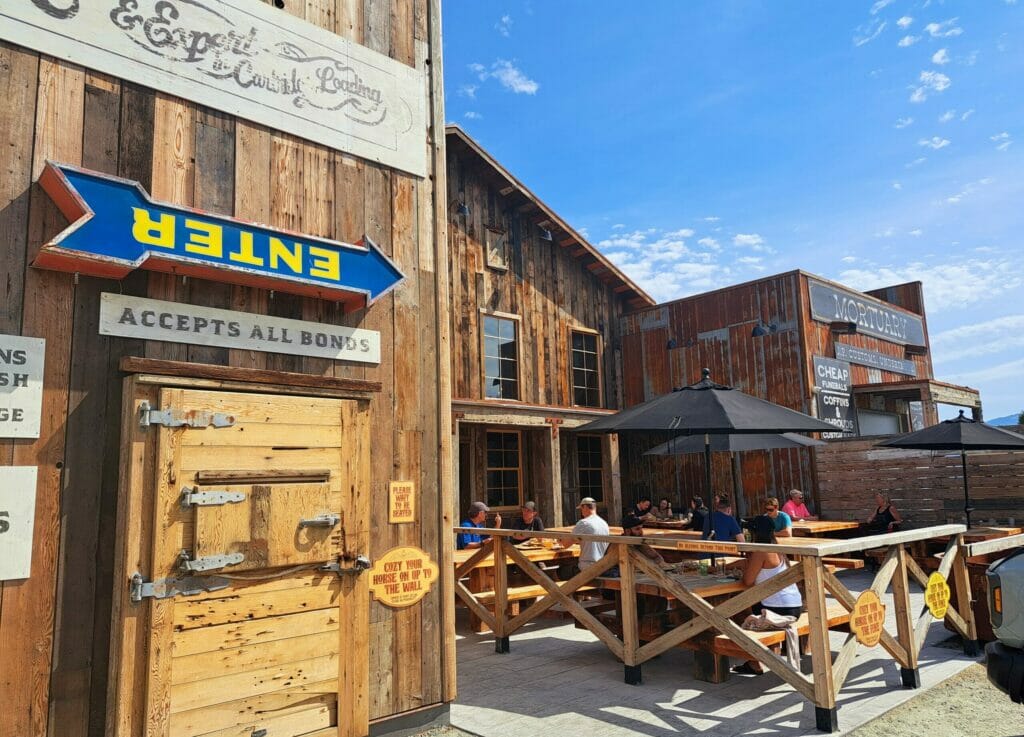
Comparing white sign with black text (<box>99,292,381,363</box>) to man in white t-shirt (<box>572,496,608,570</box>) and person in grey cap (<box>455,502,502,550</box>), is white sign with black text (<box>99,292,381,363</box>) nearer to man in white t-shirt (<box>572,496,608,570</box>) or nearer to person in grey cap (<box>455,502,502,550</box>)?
man in white t-shirt (<box>572,496,608,570</box>)

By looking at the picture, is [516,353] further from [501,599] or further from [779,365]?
[501,599]

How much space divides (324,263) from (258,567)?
213cm

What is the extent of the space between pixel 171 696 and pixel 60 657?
636 millimetres

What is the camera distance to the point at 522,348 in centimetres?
1504

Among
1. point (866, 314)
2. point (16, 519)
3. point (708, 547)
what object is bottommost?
point (708, 547)

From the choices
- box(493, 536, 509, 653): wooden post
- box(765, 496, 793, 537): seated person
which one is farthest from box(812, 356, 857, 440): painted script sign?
box(493, 536, 509, 653): wooden post

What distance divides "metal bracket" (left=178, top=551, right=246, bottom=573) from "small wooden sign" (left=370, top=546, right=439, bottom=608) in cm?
108

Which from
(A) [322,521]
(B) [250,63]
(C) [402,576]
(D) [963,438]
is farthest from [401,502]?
(D) [963,438]

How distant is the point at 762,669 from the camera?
20.8 ft

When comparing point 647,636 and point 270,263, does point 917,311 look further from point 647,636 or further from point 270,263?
point 270,263

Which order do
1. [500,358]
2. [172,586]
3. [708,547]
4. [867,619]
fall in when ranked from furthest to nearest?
[500,358] < [708,547] < [867,619] < [172,586]

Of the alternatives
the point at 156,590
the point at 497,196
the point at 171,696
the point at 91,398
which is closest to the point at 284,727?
the point at 171,696

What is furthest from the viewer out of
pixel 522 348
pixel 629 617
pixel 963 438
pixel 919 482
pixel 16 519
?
pixel 522 348

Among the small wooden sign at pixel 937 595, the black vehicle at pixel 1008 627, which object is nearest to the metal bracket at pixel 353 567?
the black vehicle at pixel 1008 627
